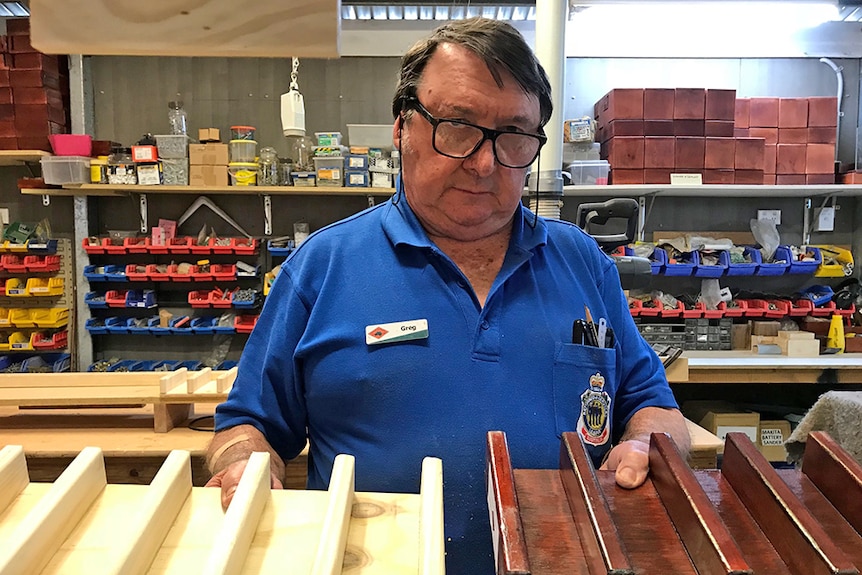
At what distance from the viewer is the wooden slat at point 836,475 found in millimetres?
569

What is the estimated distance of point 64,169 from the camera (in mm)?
3191

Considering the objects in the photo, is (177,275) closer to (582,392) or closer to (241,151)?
(241,151)

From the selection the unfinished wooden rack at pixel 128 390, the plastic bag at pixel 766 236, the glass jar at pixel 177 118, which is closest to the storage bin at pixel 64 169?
the glass jar at pixel 177 118

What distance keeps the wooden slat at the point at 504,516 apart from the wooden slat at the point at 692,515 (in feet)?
0.51

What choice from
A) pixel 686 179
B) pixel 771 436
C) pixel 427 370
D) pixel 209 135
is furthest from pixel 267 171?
pixel 771 436

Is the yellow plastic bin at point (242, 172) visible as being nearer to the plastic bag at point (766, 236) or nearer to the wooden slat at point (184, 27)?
the wooden slat at point (184, 27)

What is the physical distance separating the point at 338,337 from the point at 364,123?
2.97 metres

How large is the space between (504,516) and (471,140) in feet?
2.18

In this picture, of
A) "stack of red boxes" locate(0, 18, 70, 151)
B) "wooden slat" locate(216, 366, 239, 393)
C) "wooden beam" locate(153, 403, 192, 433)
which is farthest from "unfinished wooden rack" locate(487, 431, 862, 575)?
"stack of red boxes" locate(0, 18, 70, 151)

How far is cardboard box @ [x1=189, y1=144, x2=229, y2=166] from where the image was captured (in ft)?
10.6

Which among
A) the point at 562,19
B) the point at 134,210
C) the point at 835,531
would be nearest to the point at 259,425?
the point at 835,531

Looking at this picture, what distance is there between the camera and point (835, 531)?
56cm

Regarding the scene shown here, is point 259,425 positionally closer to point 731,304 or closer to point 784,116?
point 731,304

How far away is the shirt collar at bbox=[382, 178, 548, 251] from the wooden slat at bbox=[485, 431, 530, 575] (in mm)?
493
